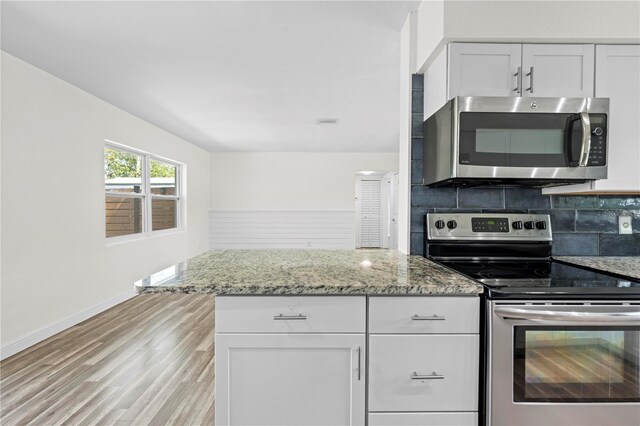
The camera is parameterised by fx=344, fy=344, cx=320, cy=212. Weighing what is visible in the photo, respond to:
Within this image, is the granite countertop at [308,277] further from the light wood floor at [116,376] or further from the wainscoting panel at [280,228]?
the wainscoting panel at [280,228]

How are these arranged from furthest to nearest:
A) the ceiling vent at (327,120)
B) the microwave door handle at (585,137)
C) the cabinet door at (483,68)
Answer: the ceiling vent at (327,120)
the cabinet door at (483,68)
the microwave door handle at (585,137)

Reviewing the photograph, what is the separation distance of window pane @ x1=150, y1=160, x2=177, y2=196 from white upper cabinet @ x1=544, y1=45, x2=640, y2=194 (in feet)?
17.2

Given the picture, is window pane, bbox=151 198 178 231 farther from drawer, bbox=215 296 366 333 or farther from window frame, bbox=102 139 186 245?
drawer, bbox=215 296 366 333

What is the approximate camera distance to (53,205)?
3.12m

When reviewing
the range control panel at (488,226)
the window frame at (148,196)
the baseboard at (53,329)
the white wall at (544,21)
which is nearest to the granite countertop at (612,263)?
the range control panel at (488,226)

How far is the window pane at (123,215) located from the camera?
407 cm

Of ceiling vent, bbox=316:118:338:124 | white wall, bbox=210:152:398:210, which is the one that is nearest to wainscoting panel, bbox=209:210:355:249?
white wall, bbox=210:152:398:210

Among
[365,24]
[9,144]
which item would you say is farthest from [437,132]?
[9,144]

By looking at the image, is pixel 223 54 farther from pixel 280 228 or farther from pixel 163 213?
pixel 280 228

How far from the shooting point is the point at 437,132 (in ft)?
6.09

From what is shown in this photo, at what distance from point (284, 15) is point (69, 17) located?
1.32 metres

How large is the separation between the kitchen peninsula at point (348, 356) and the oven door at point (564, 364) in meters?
0.10

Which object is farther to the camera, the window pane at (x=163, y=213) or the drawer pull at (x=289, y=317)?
the window pane at (x=163, y=213)

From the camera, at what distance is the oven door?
1302mm
